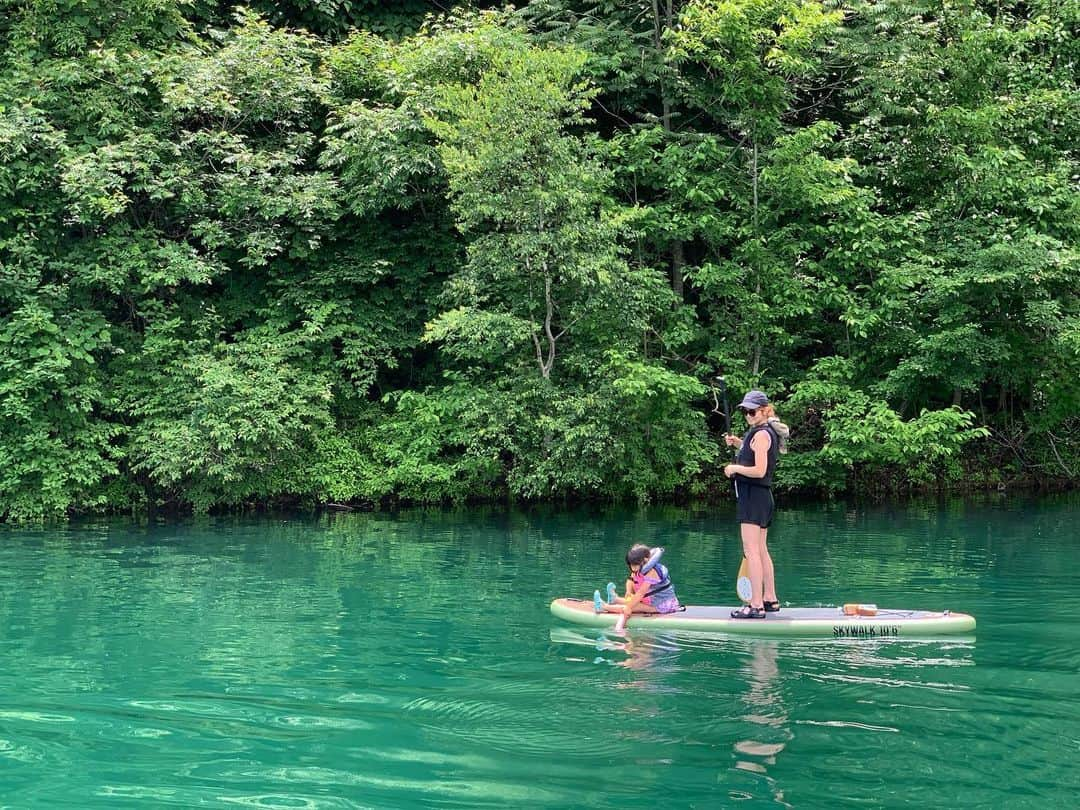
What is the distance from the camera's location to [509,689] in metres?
6.79

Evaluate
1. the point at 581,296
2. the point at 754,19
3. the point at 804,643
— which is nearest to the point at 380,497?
the point at 581,296

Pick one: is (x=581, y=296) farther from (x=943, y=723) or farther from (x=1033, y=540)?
(x=943, y=723)

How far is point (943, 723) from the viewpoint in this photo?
Answer: 5930 millimetres

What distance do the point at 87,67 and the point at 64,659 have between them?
14.3 meters

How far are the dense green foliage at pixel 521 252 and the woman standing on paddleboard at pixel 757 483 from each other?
28.8 feet

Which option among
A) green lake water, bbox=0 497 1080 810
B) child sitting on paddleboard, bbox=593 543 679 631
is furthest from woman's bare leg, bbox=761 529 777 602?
child sitting on paddleboard, bbox=593 543 679 631

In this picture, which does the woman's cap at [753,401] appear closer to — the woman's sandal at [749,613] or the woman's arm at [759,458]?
the woman's arm at [759,458]

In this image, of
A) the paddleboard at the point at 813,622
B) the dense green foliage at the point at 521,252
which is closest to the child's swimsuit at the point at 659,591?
the paddleboard at the point at 813,622

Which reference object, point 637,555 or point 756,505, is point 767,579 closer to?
point 756,505

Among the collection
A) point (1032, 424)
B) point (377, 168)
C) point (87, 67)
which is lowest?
point (1032, 424)

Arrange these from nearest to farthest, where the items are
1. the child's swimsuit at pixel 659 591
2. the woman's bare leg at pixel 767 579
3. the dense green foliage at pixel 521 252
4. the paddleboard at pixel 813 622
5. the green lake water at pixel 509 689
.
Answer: the green lake water at pixel 509 689 < the paddleboard at pixel 813 622 < the woman's bare leg at pixel 767 579 < the child's swimsuit at pixel 659 591 < the dense green foliage at pixel 521 252

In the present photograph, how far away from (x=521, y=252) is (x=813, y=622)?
1033 centimetres

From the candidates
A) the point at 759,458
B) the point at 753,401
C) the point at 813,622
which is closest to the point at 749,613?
the point at 813,622

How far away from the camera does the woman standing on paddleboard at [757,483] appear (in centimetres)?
837
